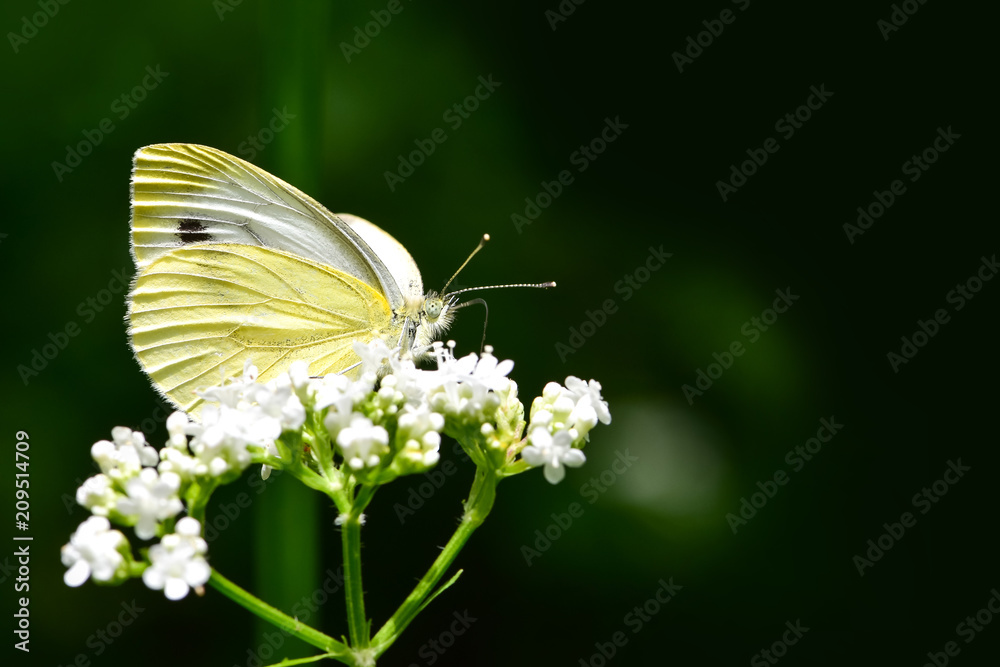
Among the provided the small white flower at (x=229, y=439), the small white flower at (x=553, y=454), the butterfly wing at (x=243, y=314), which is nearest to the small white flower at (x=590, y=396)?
the small white flower at (x=553, y=454)

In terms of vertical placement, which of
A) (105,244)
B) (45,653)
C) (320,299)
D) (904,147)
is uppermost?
(904,147)

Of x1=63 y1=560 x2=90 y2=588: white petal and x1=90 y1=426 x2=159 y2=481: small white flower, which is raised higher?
x1=90 y1=426 x2=159 y2=481: small white flower

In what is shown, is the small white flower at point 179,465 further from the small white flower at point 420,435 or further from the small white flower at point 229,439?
the small white flower at point 420,435

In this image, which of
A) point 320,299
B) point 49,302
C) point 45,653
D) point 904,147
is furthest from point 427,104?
point 45,653

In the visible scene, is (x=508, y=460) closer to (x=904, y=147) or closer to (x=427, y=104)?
(x=427, y=104)

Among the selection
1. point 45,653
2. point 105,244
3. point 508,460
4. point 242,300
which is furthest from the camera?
point 105,244

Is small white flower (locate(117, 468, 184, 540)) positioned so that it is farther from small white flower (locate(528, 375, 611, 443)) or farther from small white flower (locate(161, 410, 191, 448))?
small white flower (locate(528, 375, 611, 443))

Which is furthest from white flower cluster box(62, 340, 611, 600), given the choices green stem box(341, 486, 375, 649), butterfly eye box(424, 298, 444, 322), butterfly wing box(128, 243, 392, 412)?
butterfly eye box(424, 298, 444, 322)
